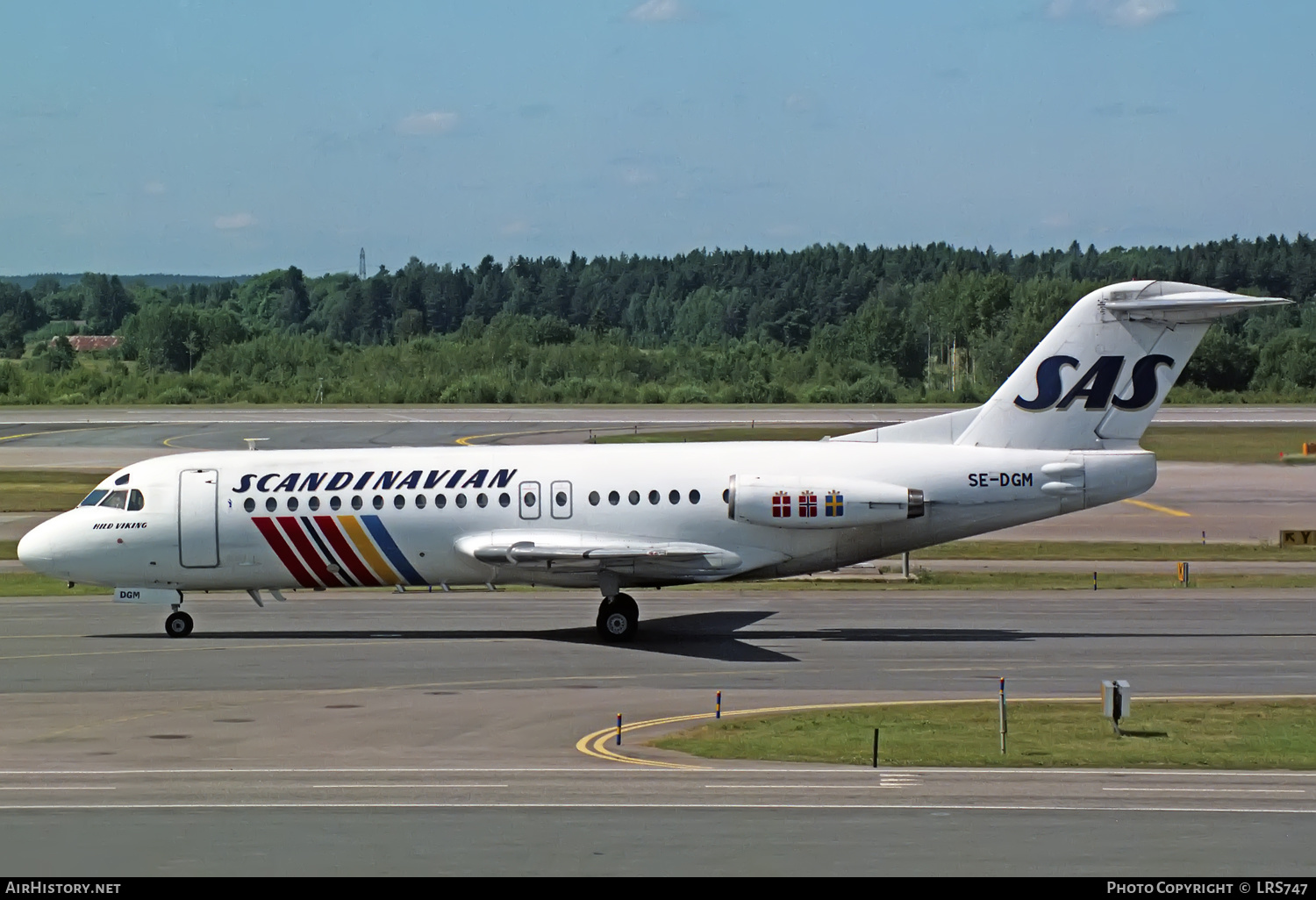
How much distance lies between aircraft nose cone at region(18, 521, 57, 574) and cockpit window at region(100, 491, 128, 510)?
3.88 feet

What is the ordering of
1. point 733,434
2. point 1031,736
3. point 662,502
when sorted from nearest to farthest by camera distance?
point 1031,736 < point 662,502 < point 733,434

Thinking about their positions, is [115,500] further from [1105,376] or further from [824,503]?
[1105,376]

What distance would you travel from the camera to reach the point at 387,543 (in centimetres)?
3309

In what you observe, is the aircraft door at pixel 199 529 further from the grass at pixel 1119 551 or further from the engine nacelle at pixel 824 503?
the grass at pixel 1119 551

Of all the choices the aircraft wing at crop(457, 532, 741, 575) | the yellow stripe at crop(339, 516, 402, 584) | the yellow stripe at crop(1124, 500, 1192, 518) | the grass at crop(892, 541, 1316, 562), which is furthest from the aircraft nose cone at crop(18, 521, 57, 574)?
the yellow stripe at crop(1124, 500, 1192, 518)

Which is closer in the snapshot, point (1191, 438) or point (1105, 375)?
point (1105, 375)

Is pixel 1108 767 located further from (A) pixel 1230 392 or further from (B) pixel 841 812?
(A) pixel 1230 392

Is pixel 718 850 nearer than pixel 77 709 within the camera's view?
Yes

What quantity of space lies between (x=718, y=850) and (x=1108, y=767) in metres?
7.25

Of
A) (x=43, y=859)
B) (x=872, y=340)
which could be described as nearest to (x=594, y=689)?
(x=43, y=859)

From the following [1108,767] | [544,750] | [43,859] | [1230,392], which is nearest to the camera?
[43,859]

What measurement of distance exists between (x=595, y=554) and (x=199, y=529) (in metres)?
8.54

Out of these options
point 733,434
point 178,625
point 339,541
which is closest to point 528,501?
point 339,541

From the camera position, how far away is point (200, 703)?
26.1m
